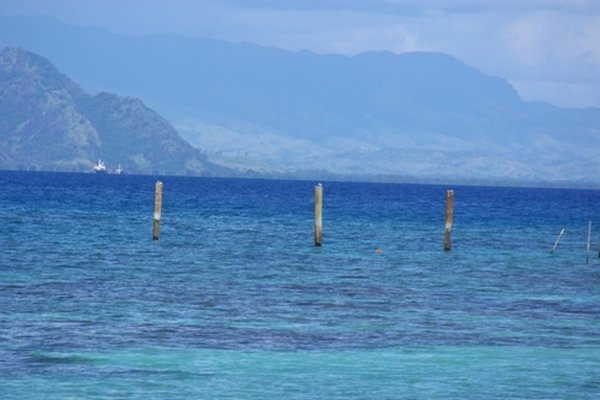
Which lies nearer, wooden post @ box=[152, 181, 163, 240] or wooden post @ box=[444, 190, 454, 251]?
wooden post @ box=[444, 190, 454, 251]

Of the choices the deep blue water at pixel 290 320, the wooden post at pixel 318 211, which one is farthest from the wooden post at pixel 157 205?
the wooden post at pixel 318 211

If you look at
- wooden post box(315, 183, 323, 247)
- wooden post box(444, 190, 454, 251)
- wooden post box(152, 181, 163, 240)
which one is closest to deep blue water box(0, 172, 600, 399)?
wooden post box(444, 190, 454, 251)

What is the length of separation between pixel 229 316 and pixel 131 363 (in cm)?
882

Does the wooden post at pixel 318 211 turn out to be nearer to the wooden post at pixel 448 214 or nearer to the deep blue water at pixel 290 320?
the deep blue water at pixel 290 320

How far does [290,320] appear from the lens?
37.2 metres

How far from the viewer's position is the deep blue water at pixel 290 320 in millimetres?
27516

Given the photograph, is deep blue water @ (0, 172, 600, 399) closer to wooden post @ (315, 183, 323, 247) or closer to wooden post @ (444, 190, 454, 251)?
wooden post @ (444, 190, 454, 251)

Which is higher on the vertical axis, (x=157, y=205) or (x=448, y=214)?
(x=448, y=214)

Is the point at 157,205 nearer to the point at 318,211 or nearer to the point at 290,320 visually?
the point at 318,211

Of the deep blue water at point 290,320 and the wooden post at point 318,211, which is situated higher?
the wooden post at point 318,211

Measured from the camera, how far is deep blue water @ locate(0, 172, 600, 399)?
27.5 metres

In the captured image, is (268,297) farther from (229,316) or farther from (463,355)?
(463,355)

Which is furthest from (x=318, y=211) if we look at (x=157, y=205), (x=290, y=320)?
(x=290, y=320)

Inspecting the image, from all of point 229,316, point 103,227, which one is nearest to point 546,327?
point 229,316
